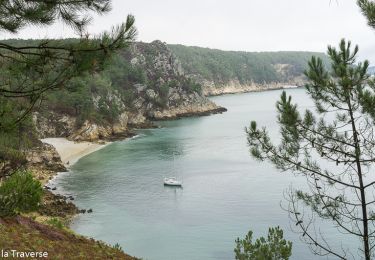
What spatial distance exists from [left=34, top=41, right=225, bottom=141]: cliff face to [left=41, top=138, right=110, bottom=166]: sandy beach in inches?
135

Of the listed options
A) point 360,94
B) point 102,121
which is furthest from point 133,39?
point 102,121

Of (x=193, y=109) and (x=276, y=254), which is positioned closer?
(x=276, y=254)

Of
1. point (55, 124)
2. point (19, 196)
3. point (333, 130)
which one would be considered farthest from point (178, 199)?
point (55, 124)

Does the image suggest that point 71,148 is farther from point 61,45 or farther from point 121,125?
point 61,45

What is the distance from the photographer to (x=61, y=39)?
7.97 metres

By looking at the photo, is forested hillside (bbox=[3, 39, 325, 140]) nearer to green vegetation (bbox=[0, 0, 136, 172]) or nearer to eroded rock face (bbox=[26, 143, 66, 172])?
eroded rock face (bbox=[26, 143, 66, 172])

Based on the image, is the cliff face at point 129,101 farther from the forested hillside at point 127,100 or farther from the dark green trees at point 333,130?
the dark green trees at point 333,130

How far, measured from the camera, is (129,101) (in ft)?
381

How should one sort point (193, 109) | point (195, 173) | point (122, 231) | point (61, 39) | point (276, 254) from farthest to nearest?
point (193, 109), point (195, 173), point (122, 231), point (276, 254), point (61, 39)

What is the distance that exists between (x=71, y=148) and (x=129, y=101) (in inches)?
1747

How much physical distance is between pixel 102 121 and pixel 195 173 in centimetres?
4056

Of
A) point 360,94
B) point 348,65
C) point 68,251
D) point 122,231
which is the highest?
point 348,65

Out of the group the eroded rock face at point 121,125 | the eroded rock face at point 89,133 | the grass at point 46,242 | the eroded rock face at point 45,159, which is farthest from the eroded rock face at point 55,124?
the grass at point 46,242

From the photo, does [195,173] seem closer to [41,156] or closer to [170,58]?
[41,156]
